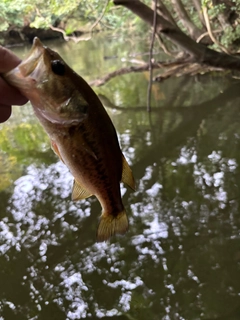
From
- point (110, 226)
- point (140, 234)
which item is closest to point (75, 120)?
point (110, 226)

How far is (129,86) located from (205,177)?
450cm

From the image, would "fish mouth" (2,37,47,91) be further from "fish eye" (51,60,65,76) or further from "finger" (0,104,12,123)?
"finger" (0,104,12,123)

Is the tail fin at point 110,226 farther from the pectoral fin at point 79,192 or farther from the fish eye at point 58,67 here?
the fish eye at point 58,67

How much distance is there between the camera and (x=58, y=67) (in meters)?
1.18

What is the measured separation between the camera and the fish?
1156 millimetres

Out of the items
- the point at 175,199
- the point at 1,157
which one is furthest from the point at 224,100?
the point at 1,157

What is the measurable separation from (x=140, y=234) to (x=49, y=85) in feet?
7.17

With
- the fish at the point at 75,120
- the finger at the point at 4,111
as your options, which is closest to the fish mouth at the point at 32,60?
the fish at the point at 75,120

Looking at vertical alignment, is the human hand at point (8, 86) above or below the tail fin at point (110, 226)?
above

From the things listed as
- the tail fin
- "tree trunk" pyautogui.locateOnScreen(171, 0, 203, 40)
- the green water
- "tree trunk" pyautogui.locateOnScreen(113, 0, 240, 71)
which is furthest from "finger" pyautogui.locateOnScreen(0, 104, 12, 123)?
"tree trunk" pyautogui.locateOnScreen(171, 0, 203, 40)

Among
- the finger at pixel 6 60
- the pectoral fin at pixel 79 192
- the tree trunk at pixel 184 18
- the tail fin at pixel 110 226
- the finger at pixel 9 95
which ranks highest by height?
the tree trunk at pixel 184 18

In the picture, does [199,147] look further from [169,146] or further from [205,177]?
[205,177]

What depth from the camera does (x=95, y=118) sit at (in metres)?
1.29

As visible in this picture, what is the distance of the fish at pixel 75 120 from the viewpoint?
1156 millimetres
